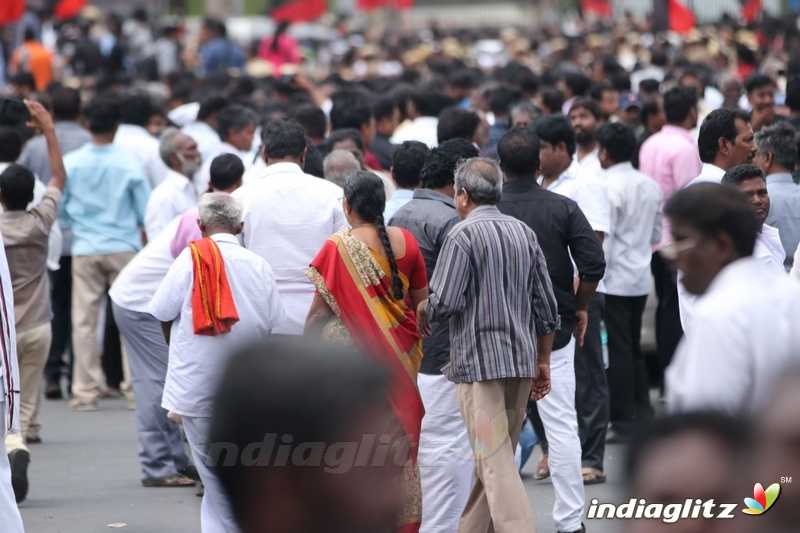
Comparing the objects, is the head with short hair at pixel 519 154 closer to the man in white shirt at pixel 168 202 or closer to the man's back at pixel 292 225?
the man's back at pixel 292 225

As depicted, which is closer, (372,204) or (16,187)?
(372,204)

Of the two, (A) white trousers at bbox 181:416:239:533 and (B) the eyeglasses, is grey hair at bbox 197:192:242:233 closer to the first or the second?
(A) white trousers at bbox 181:416:239:533

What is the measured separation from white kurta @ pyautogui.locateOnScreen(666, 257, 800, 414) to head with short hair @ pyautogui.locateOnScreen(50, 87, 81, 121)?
31.5 feet

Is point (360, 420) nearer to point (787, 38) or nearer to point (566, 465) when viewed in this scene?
point (566, 465)

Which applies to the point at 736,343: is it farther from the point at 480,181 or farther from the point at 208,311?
the point at 208,311

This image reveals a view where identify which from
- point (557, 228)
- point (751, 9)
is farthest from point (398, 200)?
point (751, 9)

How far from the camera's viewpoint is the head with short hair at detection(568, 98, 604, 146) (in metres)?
10.4

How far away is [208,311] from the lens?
6902 mm

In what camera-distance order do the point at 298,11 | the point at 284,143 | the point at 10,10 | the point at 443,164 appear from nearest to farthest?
the point at 443,164 → the point at 284,143 → the point at 10,10 → the point at 298,11

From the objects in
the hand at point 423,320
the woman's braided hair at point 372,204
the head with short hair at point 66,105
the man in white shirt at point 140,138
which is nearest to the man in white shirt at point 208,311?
the woman's braided hair at point 372,204

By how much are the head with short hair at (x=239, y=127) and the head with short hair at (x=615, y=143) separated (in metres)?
2.71

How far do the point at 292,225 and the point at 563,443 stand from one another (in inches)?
68.7

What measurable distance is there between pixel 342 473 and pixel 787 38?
2333cm

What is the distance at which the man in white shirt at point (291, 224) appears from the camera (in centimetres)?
789
